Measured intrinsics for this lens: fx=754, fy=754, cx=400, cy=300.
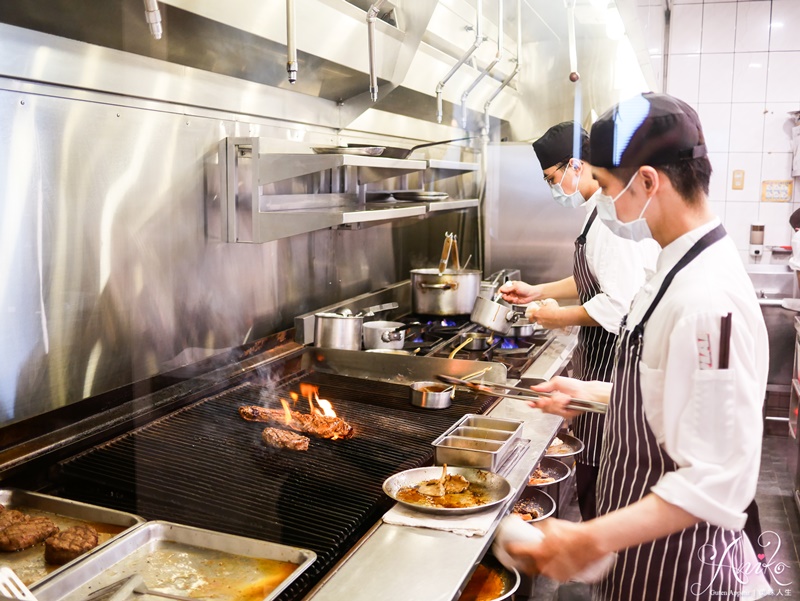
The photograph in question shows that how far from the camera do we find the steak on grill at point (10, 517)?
5.23 feet

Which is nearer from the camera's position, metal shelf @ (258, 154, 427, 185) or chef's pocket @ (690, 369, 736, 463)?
chef's pocket @ (690, 369, 736, 463)

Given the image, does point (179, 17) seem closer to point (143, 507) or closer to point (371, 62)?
point (371, 62)

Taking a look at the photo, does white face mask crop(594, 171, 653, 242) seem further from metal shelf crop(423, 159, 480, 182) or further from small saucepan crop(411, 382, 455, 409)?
metal shelf crop(423, 159, 480, 182)

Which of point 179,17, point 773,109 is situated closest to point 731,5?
point 773,109

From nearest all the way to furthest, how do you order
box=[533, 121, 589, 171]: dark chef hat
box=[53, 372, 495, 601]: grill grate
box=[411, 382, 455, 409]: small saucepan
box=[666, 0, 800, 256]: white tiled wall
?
box=[53, 372, 495, 601]: grill grate → box=[411, 382, 455, 409]: small saucepan → box=[533, 121, 589, 171]: dark chef hat → box=[666, 0, 800, 256]: white tiled wall

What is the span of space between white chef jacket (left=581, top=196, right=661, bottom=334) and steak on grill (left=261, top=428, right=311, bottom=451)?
1339 millimetres

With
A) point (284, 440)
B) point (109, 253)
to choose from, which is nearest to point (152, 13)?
point (109, 253)

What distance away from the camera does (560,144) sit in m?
3.12

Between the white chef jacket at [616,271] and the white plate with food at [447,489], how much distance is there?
1.14 m

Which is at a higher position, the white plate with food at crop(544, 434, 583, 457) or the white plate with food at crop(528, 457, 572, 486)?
the white plate with food at crop(544, 434, 583, 457)

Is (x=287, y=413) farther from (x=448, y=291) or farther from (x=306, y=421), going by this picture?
(x=448, y=291)

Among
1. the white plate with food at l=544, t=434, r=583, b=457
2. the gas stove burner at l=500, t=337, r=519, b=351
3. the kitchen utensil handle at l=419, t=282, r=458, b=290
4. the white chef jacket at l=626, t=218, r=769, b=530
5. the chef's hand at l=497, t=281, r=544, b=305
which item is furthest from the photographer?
the kitchen utensil handle at l=419, t=282, r=458, b=290

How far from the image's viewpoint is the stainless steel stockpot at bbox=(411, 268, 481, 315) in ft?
13.0

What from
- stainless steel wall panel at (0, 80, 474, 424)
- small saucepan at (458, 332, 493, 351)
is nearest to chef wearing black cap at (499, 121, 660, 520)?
small saucepan at (458, 332, 493, 351)
